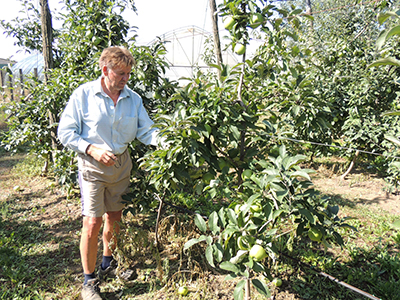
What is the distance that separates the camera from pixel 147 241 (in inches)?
93.2

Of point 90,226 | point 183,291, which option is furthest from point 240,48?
point 183,291

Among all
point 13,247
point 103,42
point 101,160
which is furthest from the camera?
point 103,42

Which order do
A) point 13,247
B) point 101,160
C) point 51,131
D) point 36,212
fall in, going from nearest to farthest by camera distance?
1. point 101,160
2. point 13,247
3. point 36,212
4. point 51,131

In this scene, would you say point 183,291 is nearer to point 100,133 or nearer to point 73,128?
point 100,133

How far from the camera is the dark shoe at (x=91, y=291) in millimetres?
1874

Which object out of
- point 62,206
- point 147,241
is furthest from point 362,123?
point 62,206

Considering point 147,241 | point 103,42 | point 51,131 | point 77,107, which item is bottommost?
point 147,241

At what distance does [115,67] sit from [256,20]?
85 centimetres

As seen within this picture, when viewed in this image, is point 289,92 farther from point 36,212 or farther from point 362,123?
point 36,212

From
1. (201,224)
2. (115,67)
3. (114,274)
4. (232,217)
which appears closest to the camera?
(232,217)

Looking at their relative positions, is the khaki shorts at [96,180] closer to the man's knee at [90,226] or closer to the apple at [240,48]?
the man's knee at [90,226]

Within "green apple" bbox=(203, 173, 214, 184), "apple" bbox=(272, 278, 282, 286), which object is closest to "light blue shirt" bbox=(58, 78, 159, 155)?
"green apple" bbox=(203, 173, 214, 184)

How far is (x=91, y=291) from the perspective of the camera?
1.89 meters

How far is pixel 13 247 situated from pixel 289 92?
2514 millimetres
